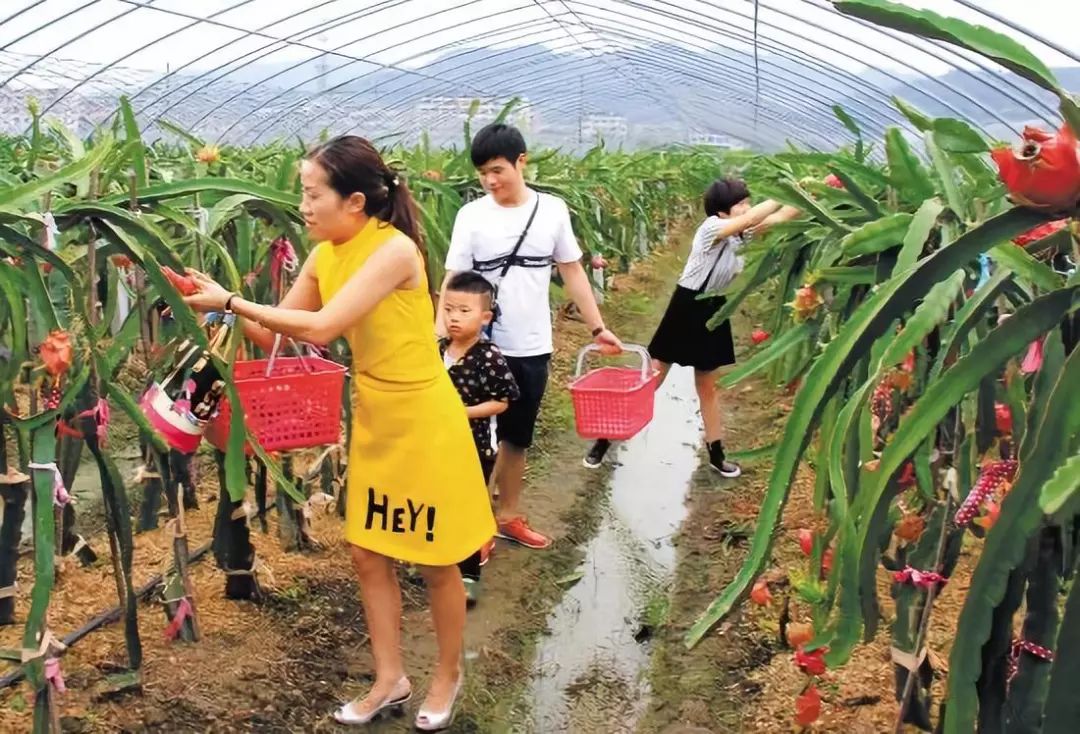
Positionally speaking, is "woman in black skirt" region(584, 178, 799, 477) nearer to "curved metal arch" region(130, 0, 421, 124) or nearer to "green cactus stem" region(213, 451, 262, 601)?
"green cactus stem" region(213, 451, 262, 601)

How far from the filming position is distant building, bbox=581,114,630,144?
1781 cm

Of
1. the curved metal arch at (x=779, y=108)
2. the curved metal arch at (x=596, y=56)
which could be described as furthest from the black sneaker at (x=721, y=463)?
→ the curved metal arch at (x=779, y=108)

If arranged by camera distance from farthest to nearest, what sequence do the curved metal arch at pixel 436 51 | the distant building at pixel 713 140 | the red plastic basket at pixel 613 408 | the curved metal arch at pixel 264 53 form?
the distant building at pixel 713 140
the curved metal arch at pixel 436 51
the curved metal arch at pixel 264 53
the red plastic basket at pixel 613 408

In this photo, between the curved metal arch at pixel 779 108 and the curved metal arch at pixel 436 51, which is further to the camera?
the curved metal arch at pixel 779 108

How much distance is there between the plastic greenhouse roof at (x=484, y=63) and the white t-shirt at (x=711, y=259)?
199cm

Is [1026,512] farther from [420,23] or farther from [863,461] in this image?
[420,23]

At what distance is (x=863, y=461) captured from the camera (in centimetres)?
189

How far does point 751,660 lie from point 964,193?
129 cm

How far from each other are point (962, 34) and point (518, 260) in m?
2.21

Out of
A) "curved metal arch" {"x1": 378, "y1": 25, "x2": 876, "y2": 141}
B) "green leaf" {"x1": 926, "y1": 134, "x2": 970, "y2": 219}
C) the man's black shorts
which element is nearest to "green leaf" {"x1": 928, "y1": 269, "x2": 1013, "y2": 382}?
"green leaf" {"x1": 926, "y1": 134, "x2": 970, "y2": 219}

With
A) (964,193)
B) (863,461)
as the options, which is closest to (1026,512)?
(863,461)

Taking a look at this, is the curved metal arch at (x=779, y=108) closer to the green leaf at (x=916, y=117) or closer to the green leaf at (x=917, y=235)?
the green leaf at (x=916, y=117)

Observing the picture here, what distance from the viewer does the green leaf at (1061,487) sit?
82cm

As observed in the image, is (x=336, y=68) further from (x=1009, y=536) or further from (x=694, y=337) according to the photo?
(x=1009, y=536)
